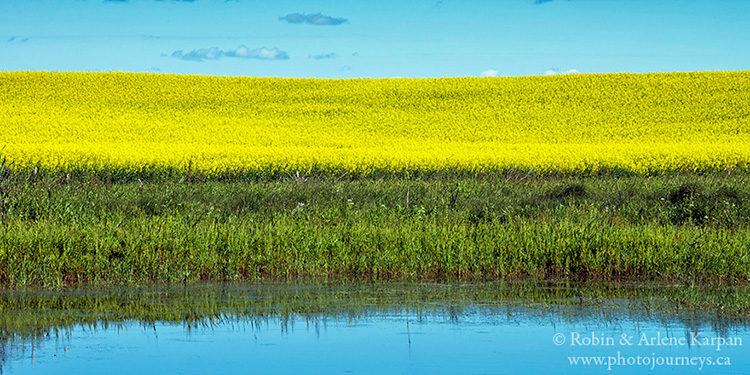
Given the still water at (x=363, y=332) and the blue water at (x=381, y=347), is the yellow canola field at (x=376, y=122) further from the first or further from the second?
the blue water at (x=381, y=347)

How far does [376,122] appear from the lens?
143ft

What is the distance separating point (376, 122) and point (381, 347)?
122 ft

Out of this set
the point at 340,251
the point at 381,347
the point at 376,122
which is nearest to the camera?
the point at 381,347

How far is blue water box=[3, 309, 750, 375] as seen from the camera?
601 centimetres

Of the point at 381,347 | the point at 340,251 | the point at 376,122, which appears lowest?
the point at 381,347

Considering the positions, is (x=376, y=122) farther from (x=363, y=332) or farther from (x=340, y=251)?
(x=363, y=332)

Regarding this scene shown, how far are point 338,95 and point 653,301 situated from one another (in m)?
43.4

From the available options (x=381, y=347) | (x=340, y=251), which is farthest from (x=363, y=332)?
(x=340, y=251)

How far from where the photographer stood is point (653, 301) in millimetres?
8500

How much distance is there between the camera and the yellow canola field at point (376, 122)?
28469 millimetres

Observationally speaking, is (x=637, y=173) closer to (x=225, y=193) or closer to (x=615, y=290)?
(x=225, y=193)

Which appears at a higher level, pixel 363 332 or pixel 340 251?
pixel 340 251

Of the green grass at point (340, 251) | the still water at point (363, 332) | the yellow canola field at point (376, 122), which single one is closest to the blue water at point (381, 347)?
the still water at point (363, 332)

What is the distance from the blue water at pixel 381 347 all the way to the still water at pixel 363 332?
0.01 metres
